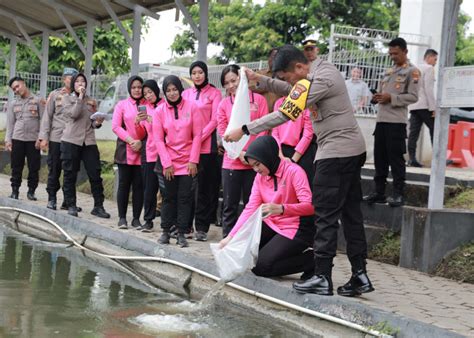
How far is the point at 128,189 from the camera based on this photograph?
9742mm

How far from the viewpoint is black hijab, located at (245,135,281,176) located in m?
6.30

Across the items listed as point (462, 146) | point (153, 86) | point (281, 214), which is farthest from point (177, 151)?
point (462, 146)

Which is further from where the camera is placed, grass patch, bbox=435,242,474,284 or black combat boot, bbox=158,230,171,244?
black combat boot, bbox=158,230,171,244

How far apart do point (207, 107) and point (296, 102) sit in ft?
11.0

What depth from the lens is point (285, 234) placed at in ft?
21.1

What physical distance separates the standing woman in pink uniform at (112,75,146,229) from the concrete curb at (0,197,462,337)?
1.68ft

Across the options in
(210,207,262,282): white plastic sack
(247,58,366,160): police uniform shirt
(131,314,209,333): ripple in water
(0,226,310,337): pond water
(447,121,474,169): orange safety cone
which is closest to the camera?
(0,226,310,337): pond water

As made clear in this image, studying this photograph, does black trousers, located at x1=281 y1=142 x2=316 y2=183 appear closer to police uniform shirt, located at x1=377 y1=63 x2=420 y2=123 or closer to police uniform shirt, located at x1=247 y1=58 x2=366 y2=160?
police uniform shirt, located at x1=377 y1=63 x2=420 y2=123

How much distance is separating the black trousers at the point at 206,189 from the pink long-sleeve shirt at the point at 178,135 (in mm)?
463

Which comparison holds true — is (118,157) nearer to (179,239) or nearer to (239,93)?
(179,239)

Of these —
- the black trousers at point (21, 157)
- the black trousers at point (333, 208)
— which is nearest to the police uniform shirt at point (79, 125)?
the black trousers at point (21, 157)

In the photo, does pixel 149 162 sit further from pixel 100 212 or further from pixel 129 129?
pixel 100 212

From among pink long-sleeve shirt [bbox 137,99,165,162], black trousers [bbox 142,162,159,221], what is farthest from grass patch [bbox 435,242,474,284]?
black trousers [bbox 142,162,159,221]

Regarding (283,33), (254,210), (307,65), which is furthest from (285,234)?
(283,33)
